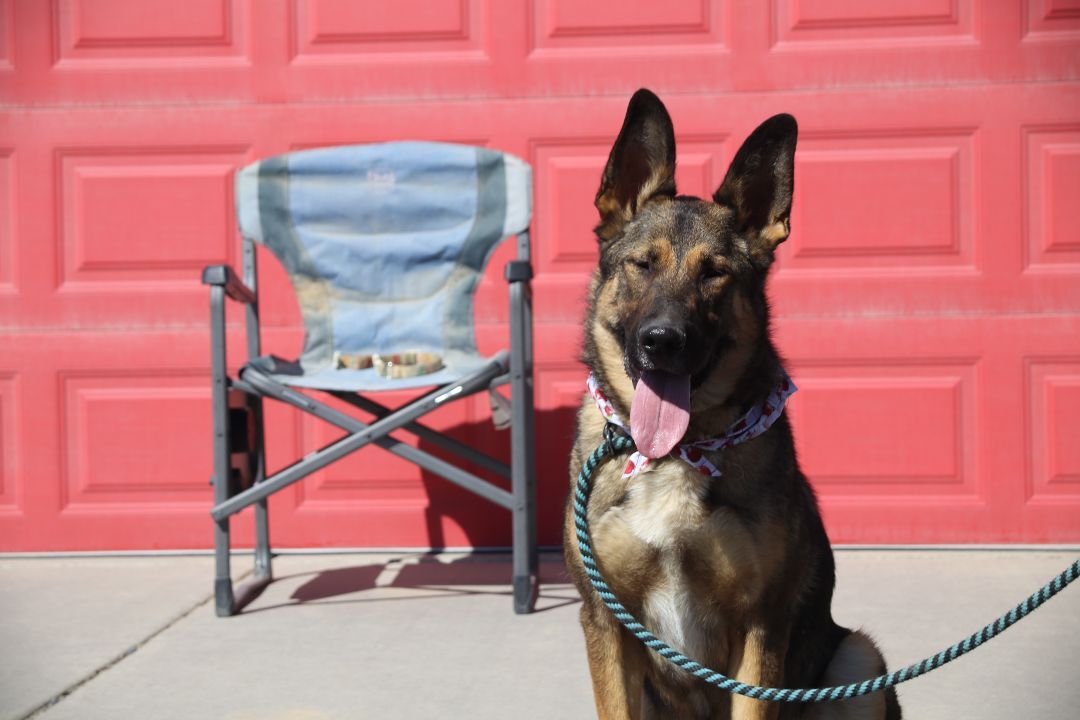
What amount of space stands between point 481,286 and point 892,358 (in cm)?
174

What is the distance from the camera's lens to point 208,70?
17.3 feet

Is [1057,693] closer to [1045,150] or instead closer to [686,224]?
[686,224]

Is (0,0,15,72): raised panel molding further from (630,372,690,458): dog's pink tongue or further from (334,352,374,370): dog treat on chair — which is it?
(630,372,690,458): dog's pink tongue

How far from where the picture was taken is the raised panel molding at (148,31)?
526 cm

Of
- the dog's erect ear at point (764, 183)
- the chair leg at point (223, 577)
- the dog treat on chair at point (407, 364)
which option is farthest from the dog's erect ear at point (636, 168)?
the chair leg at point (223, 577)

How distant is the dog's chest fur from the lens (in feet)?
8.13

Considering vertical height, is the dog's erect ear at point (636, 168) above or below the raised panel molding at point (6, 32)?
below

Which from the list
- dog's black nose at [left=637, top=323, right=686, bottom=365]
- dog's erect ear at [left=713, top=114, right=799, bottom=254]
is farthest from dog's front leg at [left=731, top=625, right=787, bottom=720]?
dog's erect ear at [left=713, top=114, right=799, bottom=254]

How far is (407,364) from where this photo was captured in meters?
4.55

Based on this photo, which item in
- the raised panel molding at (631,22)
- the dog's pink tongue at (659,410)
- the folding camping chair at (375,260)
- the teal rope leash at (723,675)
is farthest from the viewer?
the raised panel molding at (631,22)

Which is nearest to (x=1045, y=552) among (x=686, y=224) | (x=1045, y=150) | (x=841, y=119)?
(x=1045, y=150)

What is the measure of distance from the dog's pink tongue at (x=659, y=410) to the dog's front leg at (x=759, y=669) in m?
0.42

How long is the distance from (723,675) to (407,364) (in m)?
2.34

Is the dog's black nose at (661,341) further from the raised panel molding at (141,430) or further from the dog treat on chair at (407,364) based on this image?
the raised panel molding at (141,430)
